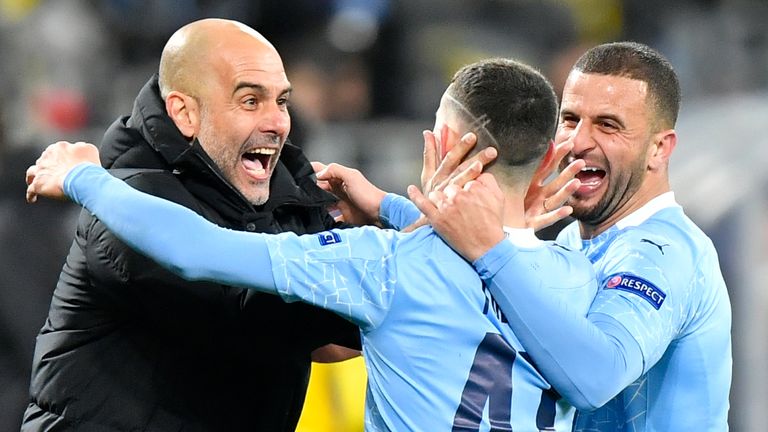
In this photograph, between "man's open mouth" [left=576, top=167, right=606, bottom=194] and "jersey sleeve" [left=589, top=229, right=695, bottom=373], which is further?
"man's open mouth" [left=576, top=167, right=606, bottom=194]

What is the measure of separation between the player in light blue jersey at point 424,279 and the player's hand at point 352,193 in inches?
31.6

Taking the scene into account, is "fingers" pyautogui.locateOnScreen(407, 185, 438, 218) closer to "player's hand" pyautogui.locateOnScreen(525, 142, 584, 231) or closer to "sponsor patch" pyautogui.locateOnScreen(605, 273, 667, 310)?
"player's hand" pyautogui.locateOnScreen(525, 142, 584, 231)

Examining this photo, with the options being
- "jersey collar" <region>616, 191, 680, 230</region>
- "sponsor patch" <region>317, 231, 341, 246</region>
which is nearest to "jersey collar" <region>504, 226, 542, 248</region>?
"sponsor patch" <region>317, 231, 341, 246</region>

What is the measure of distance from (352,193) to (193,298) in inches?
26.4

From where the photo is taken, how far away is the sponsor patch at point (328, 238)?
2.61m

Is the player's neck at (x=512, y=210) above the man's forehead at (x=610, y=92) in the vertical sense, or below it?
below

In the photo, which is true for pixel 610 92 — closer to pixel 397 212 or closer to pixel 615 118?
pixel 615 118

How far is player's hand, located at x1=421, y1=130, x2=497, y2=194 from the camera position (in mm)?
2604

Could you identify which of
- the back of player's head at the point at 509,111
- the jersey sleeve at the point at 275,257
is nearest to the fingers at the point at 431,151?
the back of player's head at the point at 509,111

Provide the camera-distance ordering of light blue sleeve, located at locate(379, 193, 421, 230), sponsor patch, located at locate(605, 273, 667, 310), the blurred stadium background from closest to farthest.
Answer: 1. sponsor patch, located at locate(605, 273, 667, 310)
2. light blue sleeve, located at locate(379, 193, 421, 230)
3. the blurred stadium background

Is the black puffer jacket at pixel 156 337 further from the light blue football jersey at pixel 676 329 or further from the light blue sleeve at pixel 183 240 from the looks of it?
the light blue football jersey at pixel 676 329

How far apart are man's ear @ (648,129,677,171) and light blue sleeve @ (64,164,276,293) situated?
122 cm

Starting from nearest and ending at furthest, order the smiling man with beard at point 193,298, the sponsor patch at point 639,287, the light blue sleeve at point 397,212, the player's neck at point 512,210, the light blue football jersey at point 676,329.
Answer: the player's neck at point 512,210 → the sponsor patch at point 639,287 → the light blue football jersey at point 676,329 → the smiling man with beard at point 193,298 → the light blue sleeve at point 397,212

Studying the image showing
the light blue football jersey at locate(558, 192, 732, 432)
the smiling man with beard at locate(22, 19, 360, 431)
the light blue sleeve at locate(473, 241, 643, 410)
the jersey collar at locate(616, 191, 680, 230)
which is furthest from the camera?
the jersey collar at locate(616, 191, 680, 230)
